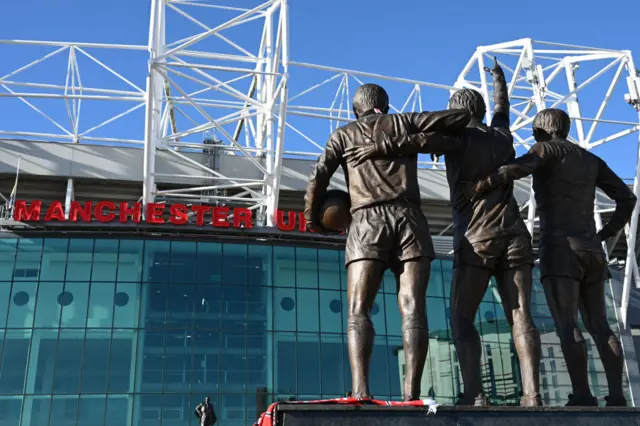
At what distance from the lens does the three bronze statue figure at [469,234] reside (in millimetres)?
6383

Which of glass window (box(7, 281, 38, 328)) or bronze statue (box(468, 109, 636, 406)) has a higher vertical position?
glass window (box(7, 281, 38, 328))

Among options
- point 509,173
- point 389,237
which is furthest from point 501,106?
point 389,237

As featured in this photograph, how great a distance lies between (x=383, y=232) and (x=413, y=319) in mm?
780

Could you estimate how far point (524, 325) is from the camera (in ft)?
21.6

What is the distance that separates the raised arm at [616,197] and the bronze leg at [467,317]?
6.26 ft

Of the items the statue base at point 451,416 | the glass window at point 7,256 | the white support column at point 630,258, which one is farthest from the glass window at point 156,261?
the statue base at point 451,416

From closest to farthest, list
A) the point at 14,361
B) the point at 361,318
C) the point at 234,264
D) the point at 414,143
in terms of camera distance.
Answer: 1. the point at 361,318
2. the point at 414,143
3. the point at 14,361
4. the point at 234,264

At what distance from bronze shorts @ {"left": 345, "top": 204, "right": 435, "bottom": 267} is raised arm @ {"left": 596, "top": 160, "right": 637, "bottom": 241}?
246 centimetres

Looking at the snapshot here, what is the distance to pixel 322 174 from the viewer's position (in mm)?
6711

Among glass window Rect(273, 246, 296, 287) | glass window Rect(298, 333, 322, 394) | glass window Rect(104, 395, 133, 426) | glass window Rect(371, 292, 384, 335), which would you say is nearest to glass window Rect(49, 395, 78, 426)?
glass window Rect(104, 395, 133, 426)

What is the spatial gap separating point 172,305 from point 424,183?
15632 mm

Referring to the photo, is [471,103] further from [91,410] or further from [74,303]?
[74,303]

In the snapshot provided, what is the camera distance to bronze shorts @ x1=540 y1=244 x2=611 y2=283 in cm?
720

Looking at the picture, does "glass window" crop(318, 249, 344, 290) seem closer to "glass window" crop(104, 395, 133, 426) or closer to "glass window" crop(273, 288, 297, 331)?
"glass window" crop(273, 288, 297, 331)
